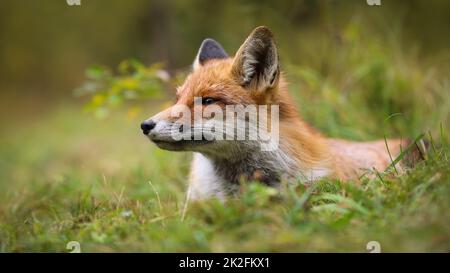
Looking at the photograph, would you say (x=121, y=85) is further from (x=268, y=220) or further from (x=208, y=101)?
(x=268, y=220)

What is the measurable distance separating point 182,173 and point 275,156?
2.76 metres

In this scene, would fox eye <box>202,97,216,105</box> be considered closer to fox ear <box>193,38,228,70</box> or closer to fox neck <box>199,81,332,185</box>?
fox neck <box>199,81,332,185</box>

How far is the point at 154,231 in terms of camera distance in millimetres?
4043

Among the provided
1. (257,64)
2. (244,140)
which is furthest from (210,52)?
(244,140)

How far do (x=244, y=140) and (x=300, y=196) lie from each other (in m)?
0.98

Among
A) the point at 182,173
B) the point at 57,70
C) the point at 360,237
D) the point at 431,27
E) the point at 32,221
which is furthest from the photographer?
the point at 57,70

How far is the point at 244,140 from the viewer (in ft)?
17.2

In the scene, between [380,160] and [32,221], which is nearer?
[32,221]

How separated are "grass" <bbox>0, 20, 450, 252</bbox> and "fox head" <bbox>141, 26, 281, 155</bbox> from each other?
617mm

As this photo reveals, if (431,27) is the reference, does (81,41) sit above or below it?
above

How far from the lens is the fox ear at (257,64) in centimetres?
531
